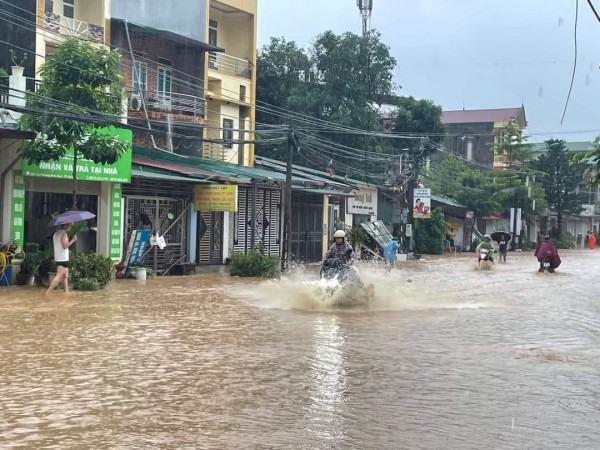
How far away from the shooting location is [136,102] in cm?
2856

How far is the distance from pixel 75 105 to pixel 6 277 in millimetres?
4478

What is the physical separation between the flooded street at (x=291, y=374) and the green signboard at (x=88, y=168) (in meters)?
3.80

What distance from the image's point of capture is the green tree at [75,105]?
59.9 feet

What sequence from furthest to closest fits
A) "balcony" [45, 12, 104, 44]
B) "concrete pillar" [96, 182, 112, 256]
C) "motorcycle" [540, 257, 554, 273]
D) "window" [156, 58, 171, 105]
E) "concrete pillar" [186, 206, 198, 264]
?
1. "motorcycle" [540, 257, 554, 273]
2. "window" [156, 58, 171, 105]
3. "concrete pillar" [186, 206, 198, 264]
4. "balcony" [45, 12, 104, 44]
5. "concrete pillar" [96, 182, 112, 256]

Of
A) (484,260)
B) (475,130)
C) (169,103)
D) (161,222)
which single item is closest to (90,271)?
(161,222)

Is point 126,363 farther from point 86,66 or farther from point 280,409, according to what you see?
point 86,66

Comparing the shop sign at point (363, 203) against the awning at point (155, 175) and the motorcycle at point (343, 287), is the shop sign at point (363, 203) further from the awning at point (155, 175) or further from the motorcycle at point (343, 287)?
the motorcycle at point (343, 287)

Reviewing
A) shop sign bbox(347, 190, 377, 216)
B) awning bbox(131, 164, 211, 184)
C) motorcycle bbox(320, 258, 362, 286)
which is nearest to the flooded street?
motorcycle bbox(320, 258, 362, 286)

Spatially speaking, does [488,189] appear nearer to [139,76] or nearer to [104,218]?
[139,76]

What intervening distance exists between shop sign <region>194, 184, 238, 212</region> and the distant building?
5641 centimetres

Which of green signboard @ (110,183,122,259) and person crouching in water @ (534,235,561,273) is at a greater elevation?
green signboard @ (110,183,122,259)

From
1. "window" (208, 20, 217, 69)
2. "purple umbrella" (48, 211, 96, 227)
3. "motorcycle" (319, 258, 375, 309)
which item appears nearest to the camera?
"motorcycle" (319, 258, 375, 309)

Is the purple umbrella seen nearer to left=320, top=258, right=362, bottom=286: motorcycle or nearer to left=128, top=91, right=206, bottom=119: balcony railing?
left=320, top=258, right=362, bottom=286: motorcycle

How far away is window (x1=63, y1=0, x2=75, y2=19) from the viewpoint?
2756 centimetres
